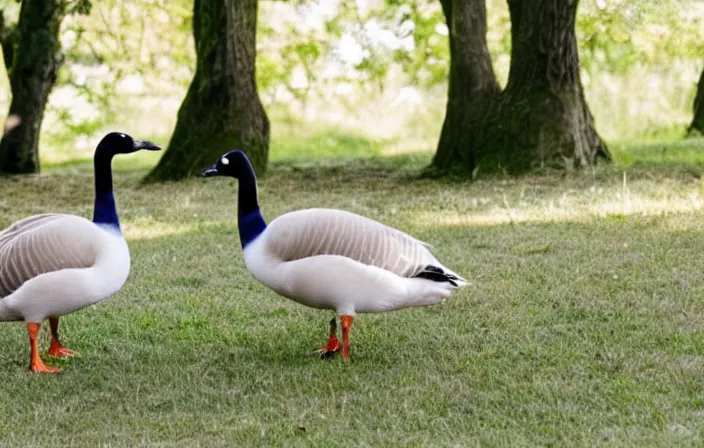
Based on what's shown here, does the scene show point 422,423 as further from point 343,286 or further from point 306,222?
point 306,222

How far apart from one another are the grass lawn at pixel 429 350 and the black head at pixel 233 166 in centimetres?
103

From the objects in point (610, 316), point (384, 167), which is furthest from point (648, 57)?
point (610, 316)

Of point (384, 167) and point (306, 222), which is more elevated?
point (306, 222)

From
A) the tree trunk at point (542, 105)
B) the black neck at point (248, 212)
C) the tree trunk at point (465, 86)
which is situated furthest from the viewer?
the tree trunk at point (465, 86)

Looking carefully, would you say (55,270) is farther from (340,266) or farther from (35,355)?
(340,266)

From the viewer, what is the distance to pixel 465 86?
14.9m

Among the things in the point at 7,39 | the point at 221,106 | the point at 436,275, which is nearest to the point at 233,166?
the point at 436,275

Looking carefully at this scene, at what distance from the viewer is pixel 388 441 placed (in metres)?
4.20

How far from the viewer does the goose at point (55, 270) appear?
529 centimetres

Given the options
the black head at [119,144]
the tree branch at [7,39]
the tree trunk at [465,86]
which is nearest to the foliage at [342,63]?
the tree branch at [7,39]

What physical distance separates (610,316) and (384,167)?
1071cm

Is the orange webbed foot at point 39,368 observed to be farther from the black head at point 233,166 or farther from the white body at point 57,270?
the black head at point 233,166

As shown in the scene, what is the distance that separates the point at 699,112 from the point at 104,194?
17981 mm

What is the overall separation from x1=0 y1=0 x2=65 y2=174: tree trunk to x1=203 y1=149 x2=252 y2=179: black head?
13723 millimetres
